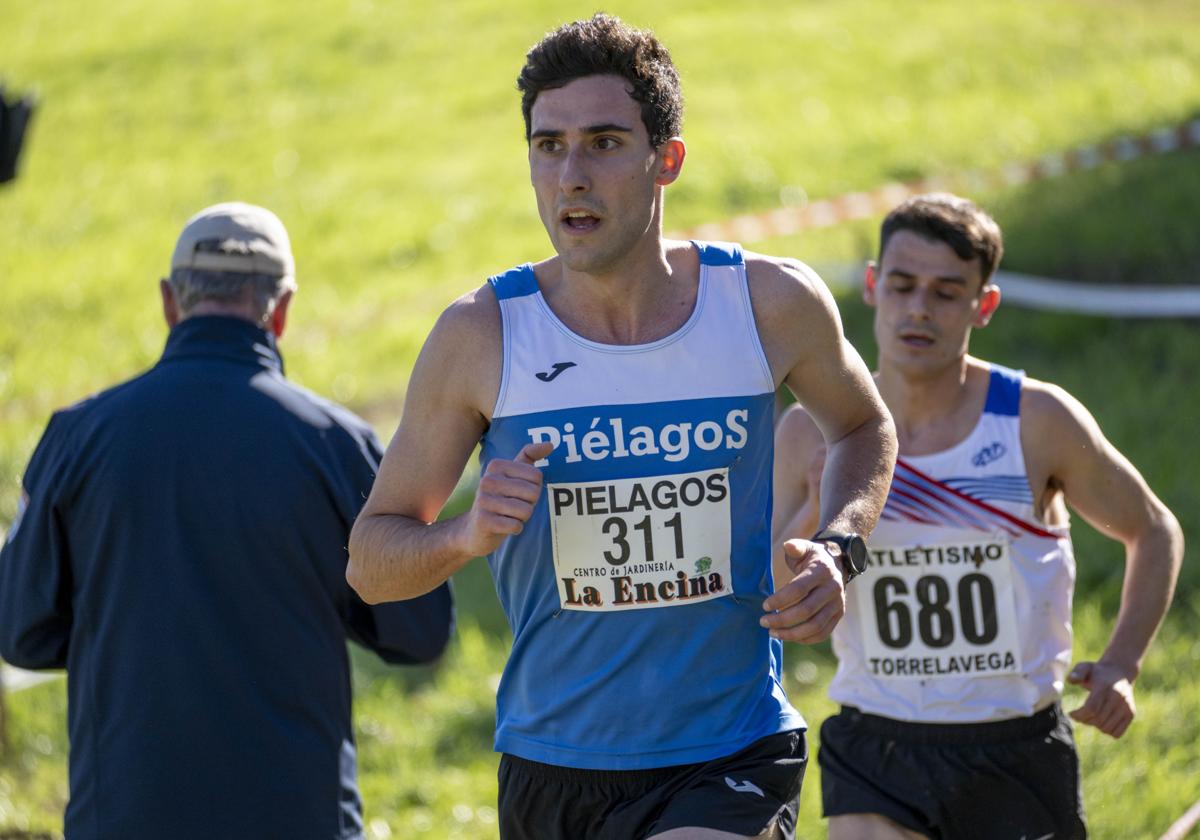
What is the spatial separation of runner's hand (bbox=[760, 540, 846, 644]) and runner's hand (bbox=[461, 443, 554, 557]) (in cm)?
52

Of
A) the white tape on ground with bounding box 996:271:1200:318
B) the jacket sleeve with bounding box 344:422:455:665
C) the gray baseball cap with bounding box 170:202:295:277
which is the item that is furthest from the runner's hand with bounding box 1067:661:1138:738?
the white tape on ground with bounding box 996:271:1200:318

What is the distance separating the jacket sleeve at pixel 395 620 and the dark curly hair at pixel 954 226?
163 cm

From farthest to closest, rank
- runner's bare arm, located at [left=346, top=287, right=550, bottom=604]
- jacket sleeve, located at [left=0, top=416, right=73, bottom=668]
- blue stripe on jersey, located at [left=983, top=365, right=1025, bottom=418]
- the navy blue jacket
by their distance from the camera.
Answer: blue stripe on jersey, located at [left=983, top=365, right=1025, bottom=418] → jacket sleeve, located at [left=0, top=416, right=73, bottom=668] → the navy blue jacket → runner's bare arm, located at [left=346, top=287, right=550, bottom=604]

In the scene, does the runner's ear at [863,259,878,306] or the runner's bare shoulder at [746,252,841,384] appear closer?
the runner's bare shoulder at [746,252,841,384]

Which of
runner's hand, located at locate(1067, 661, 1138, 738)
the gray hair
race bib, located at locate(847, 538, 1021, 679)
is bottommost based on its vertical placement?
runner's hand, located at locate(1067, 661, 1138, 738)

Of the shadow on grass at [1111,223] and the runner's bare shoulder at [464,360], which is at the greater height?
the shadow on grass at [1111,223]

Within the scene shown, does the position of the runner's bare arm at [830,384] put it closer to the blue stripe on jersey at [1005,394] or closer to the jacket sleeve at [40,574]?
the blue stripe on jersey at [1005,394]

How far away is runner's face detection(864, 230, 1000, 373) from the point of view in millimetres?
4734

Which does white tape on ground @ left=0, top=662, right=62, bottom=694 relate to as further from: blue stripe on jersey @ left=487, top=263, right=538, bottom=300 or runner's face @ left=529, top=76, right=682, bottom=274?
runner's face @ left=529, top=76, right=682, bottom=274

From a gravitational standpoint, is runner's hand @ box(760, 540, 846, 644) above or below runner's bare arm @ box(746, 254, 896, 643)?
below

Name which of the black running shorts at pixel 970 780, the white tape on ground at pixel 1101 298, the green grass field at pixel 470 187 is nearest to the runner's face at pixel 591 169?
the black running shorts at pixel 970 780

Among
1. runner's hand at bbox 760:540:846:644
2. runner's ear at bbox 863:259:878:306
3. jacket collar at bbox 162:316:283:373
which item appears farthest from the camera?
runner's ear at bbox 863:259:878:306

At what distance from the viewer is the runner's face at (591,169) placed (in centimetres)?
354

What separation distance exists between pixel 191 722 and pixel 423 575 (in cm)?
97
